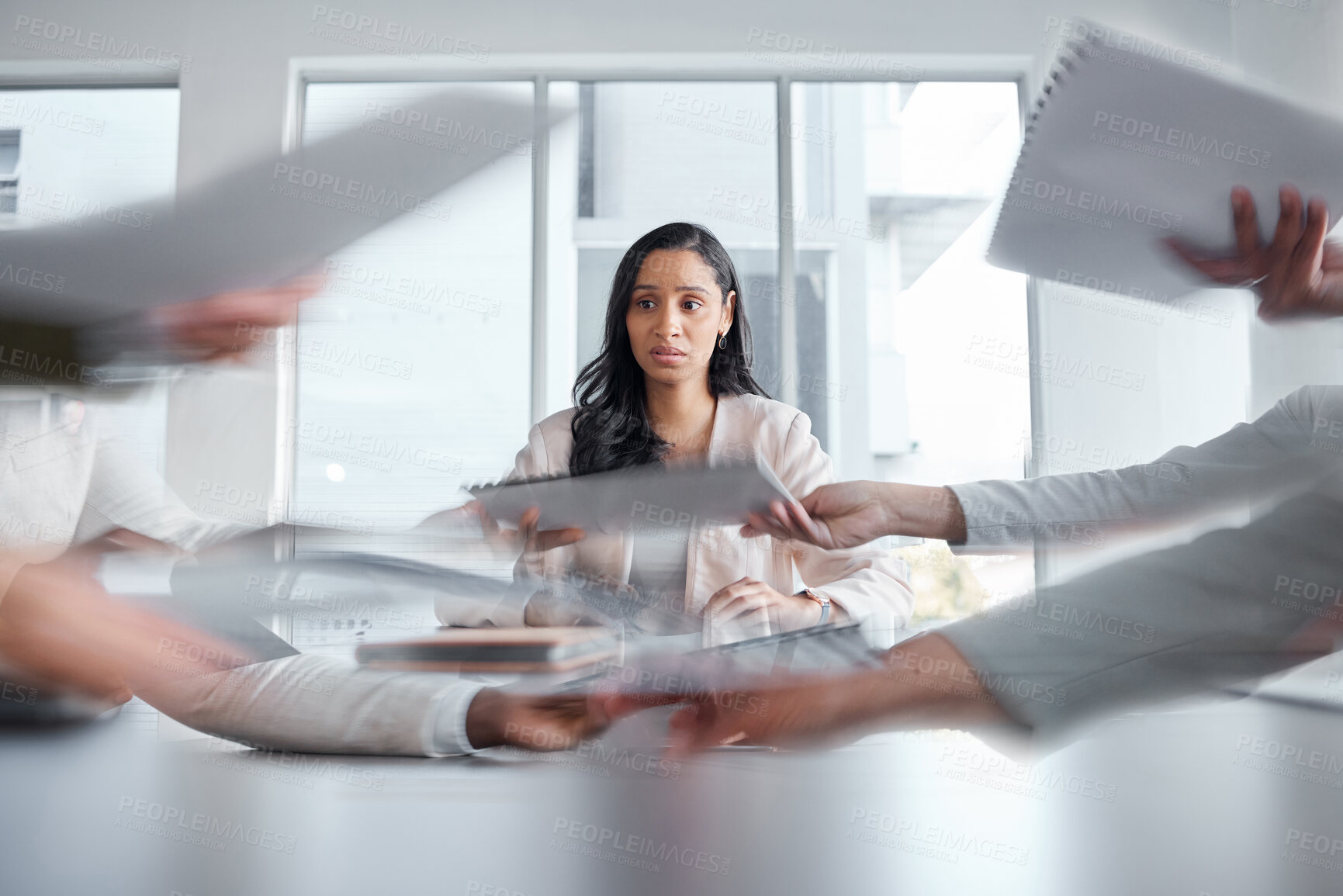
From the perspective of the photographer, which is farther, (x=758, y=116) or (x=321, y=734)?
(x=758, y=116)

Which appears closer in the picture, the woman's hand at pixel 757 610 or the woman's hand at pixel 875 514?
the woman's hand at pixel 875 514

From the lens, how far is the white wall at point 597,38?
2326 mm

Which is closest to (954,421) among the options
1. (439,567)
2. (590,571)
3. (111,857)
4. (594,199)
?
(594,199)

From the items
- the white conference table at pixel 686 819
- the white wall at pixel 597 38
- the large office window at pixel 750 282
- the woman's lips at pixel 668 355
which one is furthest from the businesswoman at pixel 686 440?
the white wall at pixel 597 38

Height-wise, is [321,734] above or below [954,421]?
below

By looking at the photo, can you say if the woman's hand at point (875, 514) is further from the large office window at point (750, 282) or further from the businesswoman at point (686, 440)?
the large office window at point (750, 282)

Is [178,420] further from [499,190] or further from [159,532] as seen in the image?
[159,532]

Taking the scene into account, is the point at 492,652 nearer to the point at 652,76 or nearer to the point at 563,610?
the point at 563,610

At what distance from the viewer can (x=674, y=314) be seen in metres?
1.20

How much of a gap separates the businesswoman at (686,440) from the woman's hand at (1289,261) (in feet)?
1.40

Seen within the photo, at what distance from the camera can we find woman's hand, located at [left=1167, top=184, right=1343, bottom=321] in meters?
0.64

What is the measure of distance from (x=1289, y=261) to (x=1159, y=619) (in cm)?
30

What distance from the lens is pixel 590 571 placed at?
1038 millimetres

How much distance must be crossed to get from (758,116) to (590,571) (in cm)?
174
